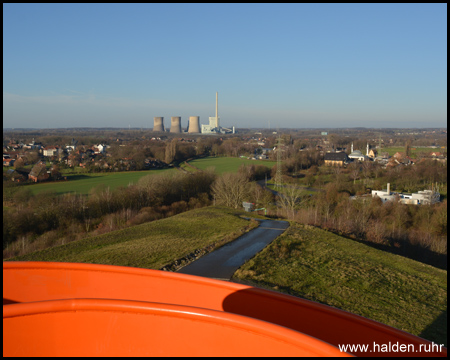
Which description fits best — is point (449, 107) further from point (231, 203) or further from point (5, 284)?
point (231, 203)

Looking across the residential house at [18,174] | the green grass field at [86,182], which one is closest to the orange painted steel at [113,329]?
the green grass field at [86,182]

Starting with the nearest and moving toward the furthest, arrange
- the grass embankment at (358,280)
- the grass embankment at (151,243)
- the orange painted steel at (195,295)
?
the orange painted steel at (195,295)
the grass embankment at (358,280)
the grass embankment at (151,243)

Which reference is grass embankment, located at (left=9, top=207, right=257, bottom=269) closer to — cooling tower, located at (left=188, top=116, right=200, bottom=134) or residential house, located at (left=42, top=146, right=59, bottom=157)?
residential house, located at (left=42, top=146, right=59, bottom=157)

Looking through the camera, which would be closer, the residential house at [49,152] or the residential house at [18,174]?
the residential house at [18,174]

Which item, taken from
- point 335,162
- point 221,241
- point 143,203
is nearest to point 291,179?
point 335,162

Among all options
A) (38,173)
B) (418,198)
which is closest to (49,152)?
(38,173)

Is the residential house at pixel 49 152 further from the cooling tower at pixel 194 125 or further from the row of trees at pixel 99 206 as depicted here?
the cooling tower at pixel 194 125

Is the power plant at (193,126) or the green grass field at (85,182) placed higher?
the power plant at (193,126)
